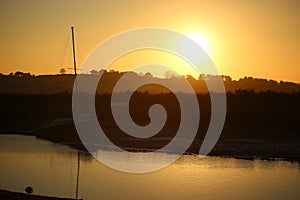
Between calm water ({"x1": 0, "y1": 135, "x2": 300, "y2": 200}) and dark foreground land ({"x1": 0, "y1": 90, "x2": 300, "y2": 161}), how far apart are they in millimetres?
4950

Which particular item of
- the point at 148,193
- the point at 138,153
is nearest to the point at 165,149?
the point at 138,153

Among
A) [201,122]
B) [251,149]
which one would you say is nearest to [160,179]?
[251,149]

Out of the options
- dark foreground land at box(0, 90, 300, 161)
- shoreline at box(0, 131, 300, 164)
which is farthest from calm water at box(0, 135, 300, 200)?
dark foreground land at box(0, 90, 300, 161)

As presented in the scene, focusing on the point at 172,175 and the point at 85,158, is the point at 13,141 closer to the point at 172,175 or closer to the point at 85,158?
the point at 85,158

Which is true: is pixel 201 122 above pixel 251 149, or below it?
above

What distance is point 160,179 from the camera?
77.7ft

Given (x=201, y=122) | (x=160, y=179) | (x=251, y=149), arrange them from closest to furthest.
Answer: (x=160, y=179) → (x=251, y=149) → (x=201, y=122)

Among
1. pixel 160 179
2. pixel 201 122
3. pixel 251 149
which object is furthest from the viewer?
pixel 201 122

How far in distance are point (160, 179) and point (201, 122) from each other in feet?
92.6

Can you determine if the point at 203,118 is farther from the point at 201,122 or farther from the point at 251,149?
the point at 251,149

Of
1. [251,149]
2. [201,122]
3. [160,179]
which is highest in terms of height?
[201,122]

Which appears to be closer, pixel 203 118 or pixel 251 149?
pixel 251 149

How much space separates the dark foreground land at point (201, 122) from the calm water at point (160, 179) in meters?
4.95

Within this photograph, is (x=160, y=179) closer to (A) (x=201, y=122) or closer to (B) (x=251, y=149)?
(B) (x=251, y=149)
